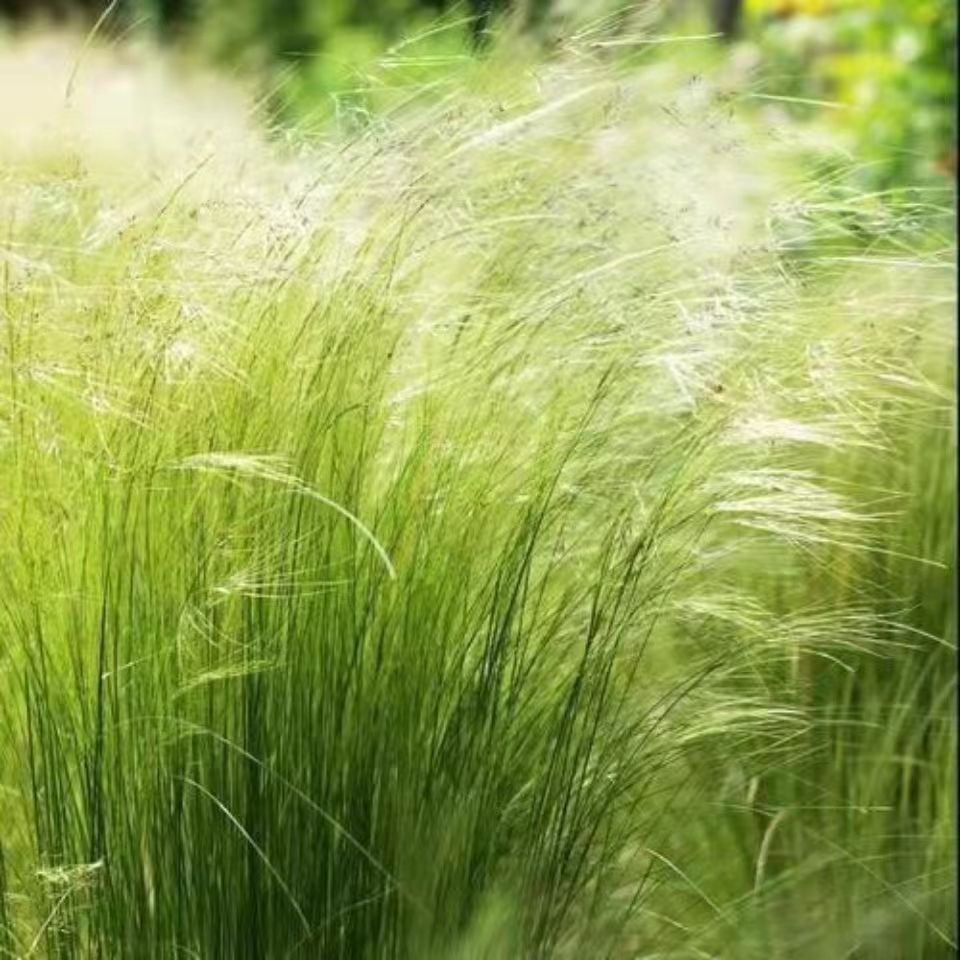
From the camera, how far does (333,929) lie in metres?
1.96

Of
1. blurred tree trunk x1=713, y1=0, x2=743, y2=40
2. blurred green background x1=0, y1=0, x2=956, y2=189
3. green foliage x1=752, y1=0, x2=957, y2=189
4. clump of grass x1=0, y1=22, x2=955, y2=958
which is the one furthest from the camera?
blurred tree trunk x1=713, y1=0, x2=743, y2=40

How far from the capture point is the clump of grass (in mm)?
1939

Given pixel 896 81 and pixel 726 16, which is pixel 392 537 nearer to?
pixel 896 81

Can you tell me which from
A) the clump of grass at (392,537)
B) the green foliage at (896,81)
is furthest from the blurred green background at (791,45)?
the clump of grass at (392,537)

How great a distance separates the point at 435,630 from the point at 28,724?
1.38 ft

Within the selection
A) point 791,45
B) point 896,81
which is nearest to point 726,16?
point 791,45

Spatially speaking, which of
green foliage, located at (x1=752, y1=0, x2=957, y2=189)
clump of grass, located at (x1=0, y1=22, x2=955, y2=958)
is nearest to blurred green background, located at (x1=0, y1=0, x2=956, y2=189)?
green foliage, located at (x1=752, y1=0, x2=957, y2=189)

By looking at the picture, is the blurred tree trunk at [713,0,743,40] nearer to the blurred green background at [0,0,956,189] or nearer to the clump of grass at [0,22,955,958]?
the blurred green background at [0,0,956,189]

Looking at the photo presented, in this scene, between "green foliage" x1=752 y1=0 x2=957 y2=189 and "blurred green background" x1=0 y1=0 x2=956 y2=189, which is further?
"green foliage" x1=752 y1=0 x2=957 y2=189

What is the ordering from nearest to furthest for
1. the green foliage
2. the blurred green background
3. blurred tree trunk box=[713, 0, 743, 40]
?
1. the blurred green background
2. the green foliage
3. blurred tree trunk box=[713, 0, 743, 40]

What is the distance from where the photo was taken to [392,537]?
1.98m

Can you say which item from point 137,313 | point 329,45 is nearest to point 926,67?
point 329,45

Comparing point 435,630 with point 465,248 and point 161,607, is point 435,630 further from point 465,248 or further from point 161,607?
point 465,248

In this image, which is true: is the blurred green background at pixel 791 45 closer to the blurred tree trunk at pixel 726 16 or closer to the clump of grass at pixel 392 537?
the blurred tree trunk at pixel 726 16
